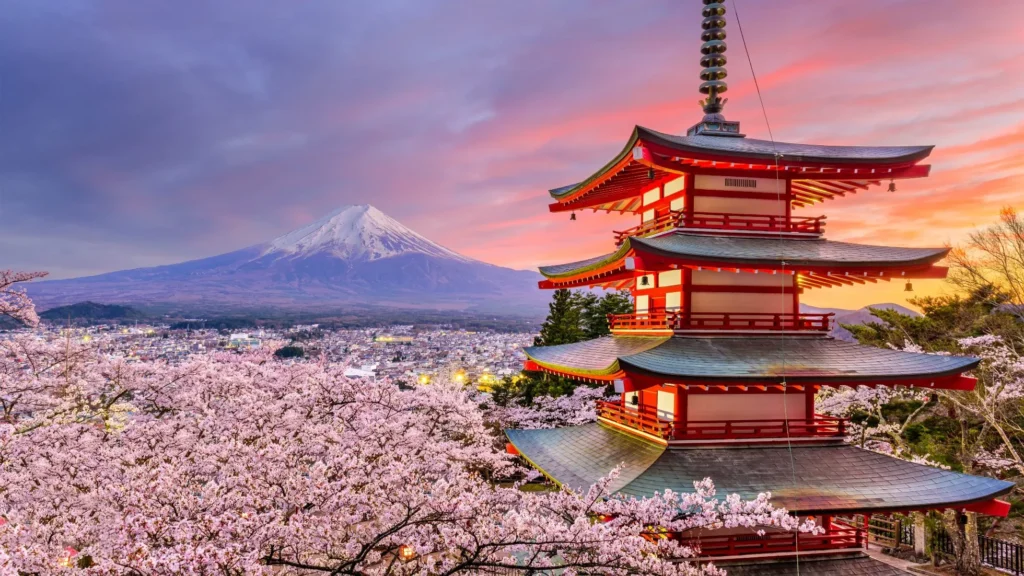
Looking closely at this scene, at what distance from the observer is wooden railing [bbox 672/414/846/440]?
397 inches

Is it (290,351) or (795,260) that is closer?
(795,260)

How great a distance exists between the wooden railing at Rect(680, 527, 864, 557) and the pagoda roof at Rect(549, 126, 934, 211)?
250 inches

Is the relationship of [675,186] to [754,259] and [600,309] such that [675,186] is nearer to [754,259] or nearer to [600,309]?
[754,259]

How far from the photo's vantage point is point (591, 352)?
12281mm

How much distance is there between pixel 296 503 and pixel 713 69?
11.7 metres

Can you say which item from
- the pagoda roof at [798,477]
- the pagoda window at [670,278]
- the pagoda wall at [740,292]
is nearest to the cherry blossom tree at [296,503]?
the pagoda roof at [798,477]

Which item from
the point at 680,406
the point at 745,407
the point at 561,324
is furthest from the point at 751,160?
the point at 561,324

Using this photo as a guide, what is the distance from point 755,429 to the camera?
10.2m

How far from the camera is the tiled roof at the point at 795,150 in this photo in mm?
10292

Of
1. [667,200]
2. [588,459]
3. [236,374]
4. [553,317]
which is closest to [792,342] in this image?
[667,200]

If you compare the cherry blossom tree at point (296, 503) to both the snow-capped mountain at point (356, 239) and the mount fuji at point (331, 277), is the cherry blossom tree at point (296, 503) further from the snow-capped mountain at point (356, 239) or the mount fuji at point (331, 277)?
the snow-capped mountain at point (356, 239)

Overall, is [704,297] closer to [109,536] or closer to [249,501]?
[249,501]

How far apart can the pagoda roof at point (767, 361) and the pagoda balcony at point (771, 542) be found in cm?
257

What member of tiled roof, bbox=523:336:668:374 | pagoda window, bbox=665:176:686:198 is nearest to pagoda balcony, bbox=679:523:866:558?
tiled roof, bbox=523:336:668:374
